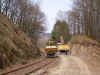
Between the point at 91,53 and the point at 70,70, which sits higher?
the point at 70,70

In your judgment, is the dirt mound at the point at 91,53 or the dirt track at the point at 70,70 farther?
the dirt mound at the point at 91,53

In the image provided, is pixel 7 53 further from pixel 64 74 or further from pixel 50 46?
pixel 50 46

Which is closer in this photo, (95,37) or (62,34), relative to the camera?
(95,37)

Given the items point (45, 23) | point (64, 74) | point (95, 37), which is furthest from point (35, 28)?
point (64, 74)

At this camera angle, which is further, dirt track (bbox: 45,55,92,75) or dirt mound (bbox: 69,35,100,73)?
dirt mound (bbox: 69,35,100,73)

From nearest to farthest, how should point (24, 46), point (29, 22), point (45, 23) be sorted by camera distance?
1. point (24, 46)
2. point (29, 22)
3. point (45, 23)

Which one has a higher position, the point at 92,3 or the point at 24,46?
the point at 92,3

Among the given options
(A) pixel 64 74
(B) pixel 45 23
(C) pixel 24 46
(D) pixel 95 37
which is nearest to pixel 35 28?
(B) pixel 45 23

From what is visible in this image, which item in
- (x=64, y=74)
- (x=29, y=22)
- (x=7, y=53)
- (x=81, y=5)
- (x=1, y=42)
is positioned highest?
(x=81, y=5)

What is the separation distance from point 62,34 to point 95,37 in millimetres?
44426

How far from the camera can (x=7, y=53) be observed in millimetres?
17516

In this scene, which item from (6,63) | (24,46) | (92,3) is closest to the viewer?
(6,63)

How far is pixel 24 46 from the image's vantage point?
1000 inches

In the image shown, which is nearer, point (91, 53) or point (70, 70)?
point (70, 70)
